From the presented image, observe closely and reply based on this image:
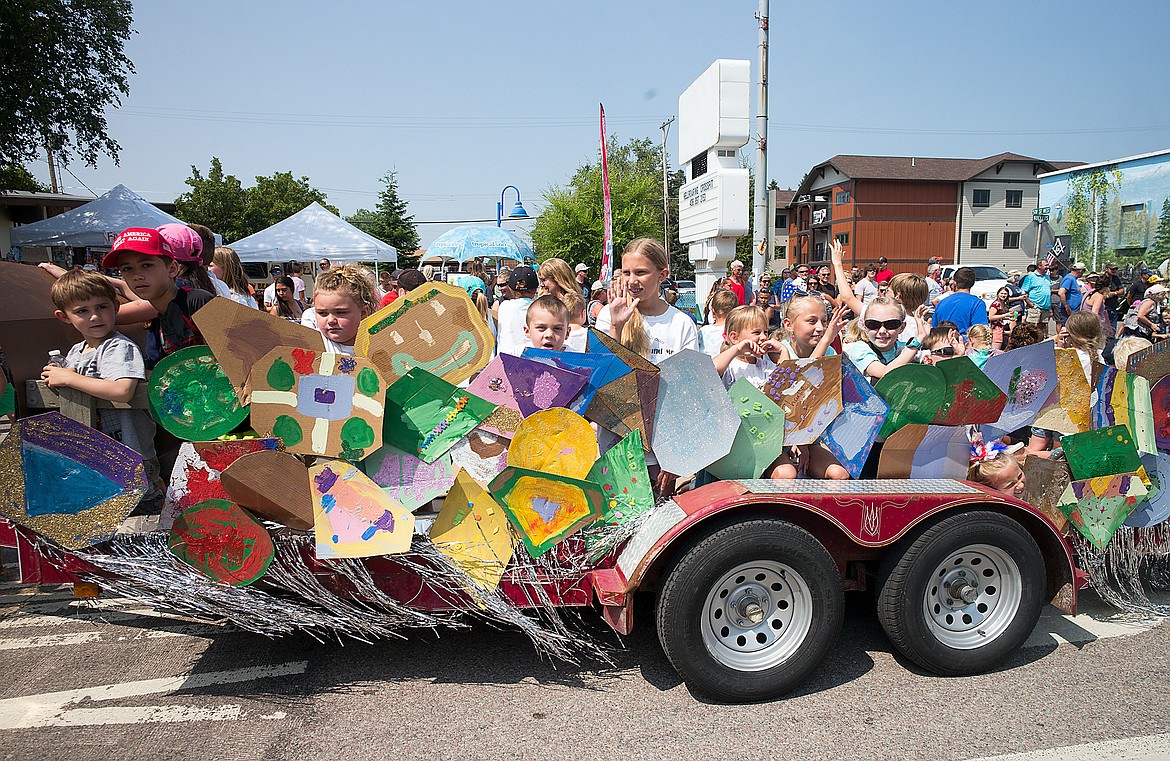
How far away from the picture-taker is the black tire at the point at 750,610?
2814 mm

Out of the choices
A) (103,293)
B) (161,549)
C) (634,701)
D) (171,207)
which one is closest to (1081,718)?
(634,701)

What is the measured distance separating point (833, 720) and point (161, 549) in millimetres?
2769

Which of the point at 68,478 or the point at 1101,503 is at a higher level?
the point at 68,478

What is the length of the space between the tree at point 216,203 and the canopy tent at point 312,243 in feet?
93.3

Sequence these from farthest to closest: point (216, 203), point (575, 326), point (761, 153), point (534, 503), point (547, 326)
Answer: point (216, 203)
point (761, 153)
point (575, 326)
point (547, 326)
point (534, 503)

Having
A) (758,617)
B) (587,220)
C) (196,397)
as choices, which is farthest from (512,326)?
(587,220)

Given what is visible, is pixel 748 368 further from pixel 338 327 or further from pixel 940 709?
pixel 338 327

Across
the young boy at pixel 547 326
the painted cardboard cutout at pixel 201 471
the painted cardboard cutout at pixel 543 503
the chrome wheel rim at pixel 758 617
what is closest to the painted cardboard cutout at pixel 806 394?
the chrome wheel rim at pixel 758 617

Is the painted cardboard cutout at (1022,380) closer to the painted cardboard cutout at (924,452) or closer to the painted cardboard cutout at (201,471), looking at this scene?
the painted cardboard cutout at (924,452)

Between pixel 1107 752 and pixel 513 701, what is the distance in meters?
2.30

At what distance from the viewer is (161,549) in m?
2.75

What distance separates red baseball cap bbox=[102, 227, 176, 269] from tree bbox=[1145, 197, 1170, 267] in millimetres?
30410

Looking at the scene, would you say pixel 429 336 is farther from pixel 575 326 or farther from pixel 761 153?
pixel 761 153

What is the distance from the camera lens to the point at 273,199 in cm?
4562
